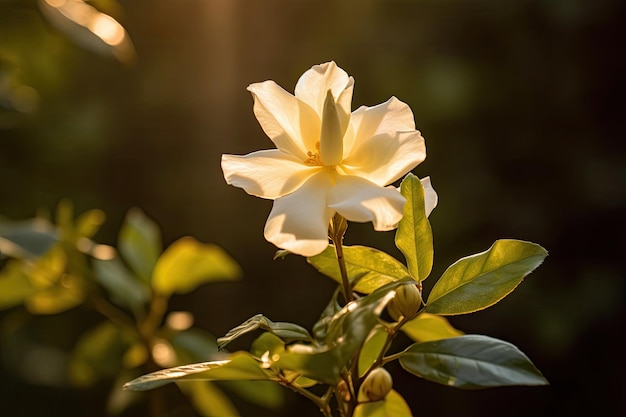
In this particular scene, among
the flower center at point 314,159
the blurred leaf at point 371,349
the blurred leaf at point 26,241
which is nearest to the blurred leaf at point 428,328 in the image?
the blurred leaf at point 371,349

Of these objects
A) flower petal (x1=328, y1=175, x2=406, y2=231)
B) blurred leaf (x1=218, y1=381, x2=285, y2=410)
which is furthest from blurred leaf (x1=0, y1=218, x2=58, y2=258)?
flower petal (x1=328, y1=175, x2=406, y2=231)

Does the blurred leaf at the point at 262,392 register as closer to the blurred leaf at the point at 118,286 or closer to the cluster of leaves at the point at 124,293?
the cluster of leaves at the point at 124,293

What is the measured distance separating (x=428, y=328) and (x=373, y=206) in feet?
0.59

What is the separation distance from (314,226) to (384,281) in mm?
94

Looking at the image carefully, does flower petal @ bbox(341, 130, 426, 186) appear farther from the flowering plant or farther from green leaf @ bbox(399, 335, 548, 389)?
green leaf @ bbox(399, 335, 548, 389)

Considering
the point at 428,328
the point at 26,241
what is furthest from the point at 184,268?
the point at 428,328

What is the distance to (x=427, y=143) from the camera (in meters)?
1.78

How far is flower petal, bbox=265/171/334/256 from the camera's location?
42cm

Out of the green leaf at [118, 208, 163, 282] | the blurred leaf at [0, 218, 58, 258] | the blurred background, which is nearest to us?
the blurred leaf at [0, 218, 58, 258]

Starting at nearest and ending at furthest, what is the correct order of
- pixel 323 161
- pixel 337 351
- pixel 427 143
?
pixel 337 351 → pixel 323 161 → pixel 427 143

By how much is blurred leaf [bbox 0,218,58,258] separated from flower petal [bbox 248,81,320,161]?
40 cm

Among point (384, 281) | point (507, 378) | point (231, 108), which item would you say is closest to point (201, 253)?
point (384, 281)

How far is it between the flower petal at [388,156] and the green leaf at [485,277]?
7 cm

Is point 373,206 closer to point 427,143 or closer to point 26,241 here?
point 26,241
